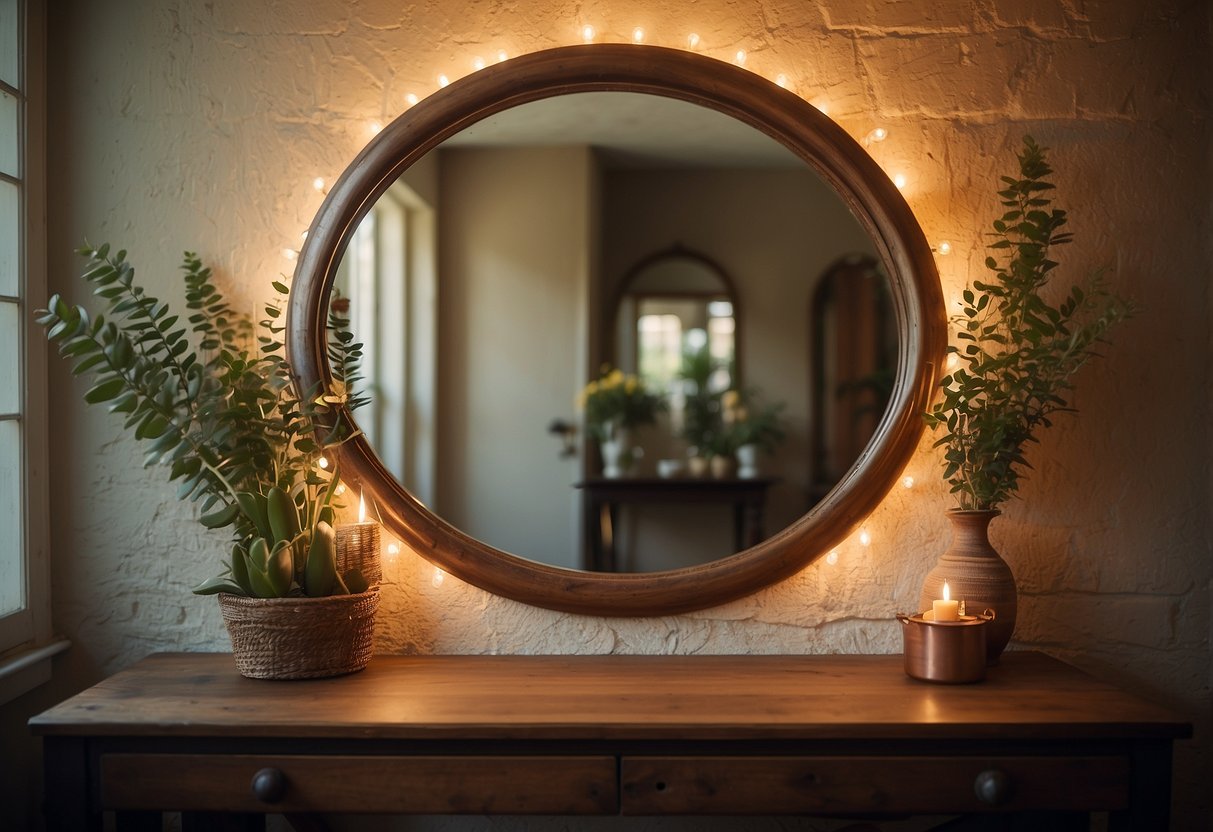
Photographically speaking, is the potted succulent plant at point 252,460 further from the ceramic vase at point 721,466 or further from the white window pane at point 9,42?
the ceramic vase at point 721,466

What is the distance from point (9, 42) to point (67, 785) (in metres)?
1.46

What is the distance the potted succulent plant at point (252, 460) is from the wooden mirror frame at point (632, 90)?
100 mm

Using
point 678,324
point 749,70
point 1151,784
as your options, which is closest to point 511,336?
point 678,324

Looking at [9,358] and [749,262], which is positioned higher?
[749,262]

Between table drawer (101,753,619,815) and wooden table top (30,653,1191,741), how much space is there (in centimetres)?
5

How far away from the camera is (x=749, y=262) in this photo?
2.40 metres

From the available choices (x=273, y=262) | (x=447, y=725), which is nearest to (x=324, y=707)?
(x=447, y=725)

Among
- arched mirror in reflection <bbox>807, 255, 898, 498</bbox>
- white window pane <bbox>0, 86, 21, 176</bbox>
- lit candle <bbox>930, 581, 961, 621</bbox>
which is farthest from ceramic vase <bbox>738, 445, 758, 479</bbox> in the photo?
white window pane <bbox>0, 86, 21, 176</bbox>

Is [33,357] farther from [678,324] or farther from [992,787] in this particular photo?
[992,787]

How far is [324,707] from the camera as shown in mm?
1588

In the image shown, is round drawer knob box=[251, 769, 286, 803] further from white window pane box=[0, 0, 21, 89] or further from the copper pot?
white window pane box=[0, 0, 21, 89]

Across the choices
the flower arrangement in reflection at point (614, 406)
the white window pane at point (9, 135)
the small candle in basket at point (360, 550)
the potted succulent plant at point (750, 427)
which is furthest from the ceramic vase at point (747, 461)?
the white window pane at point (9, 135)

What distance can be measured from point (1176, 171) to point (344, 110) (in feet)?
5.79

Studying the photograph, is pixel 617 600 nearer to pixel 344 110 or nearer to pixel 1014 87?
pixel 344 110
